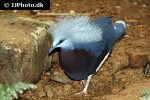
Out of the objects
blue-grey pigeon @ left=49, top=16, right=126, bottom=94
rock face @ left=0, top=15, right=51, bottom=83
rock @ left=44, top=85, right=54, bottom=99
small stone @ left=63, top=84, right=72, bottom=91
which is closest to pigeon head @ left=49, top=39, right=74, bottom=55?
blue-grey pigeon @ left=49, top=16, right=126, bottom=94

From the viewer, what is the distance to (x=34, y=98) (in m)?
4.59

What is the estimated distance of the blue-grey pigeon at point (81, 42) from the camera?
4.13m

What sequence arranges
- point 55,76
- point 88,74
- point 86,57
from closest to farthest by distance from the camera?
1. point 86,57
2. point 88,74
3. point 55,76

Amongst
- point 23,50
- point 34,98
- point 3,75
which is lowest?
point 34,98

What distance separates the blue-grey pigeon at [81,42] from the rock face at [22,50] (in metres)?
0.30

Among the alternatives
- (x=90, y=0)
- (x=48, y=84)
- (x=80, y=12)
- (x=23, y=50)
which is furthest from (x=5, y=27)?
(x=90, y=0)

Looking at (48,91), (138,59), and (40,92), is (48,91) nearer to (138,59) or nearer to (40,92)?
(40,92)

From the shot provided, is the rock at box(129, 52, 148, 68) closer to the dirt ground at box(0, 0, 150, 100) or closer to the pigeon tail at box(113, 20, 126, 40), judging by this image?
the dirt ground at box(0, 0, 150, 100)

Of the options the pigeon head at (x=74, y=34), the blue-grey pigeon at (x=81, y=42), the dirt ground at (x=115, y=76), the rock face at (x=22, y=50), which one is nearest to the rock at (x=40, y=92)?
the dirt ground at (x=115, y=76)

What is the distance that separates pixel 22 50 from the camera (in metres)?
4.37

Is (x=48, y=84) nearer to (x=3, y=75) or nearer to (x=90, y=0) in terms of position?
(x=3, y=75)

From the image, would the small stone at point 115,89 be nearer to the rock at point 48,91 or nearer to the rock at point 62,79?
the rock at point 62,79

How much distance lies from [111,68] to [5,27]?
145 centimetres

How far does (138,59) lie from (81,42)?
4.17 feet
